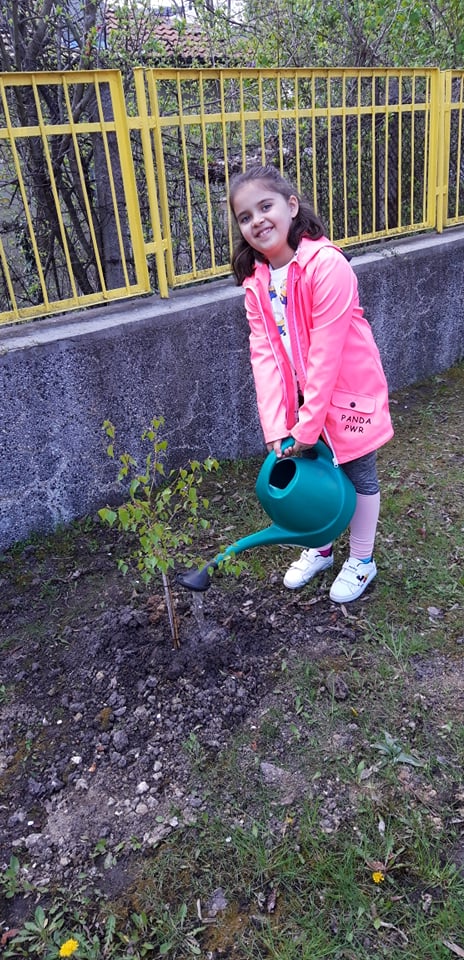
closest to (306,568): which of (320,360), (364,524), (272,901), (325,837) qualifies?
(364,524)

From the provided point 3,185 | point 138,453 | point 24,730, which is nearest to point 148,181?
point 3,185

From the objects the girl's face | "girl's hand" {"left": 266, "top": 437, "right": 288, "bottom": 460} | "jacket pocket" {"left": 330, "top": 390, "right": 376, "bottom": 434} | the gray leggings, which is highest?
the girl's face

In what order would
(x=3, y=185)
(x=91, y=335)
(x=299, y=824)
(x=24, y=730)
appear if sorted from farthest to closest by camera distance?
(x=3, y=185) < (x=91, y=335) < (x=24, y=730) < (x=299, y=824)

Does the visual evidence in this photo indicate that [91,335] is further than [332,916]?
Yes

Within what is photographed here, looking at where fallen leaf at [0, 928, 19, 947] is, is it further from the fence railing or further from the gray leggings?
the fence railing

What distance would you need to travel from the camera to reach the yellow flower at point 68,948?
61.9 inches

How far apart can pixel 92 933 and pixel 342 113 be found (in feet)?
12.6

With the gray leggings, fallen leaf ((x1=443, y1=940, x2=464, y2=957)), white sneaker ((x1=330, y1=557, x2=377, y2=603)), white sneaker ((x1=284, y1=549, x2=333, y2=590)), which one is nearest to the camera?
fallen leaf ((x1=443, y1=940, x2=464, y2=957))

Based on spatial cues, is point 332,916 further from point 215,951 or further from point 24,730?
point 24,730

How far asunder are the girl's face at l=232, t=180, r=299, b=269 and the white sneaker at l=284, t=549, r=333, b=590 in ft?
3.74

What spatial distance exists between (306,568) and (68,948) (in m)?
1.47

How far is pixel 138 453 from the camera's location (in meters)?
3.30

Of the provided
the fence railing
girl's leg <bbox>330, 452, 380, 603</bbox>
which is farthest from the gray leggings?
the fence railing

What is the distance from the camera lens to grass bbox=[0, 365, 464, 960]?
62.3 inches
